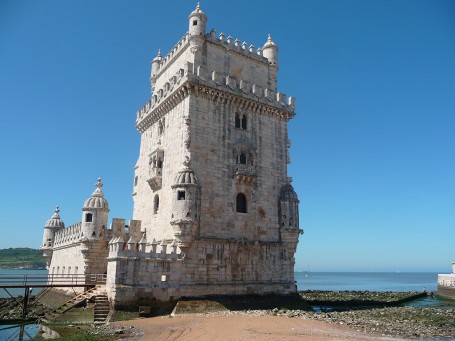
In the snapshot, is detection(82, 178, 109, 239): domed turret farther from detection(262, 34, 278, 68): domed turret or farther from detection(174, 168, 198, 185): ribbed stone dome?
detection(262, 34, 278, 68): domed turret

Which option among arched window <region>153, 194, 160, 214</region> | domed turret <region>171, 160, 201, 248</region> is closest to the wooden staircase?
domed turret <region>171, 160, 201, 248</region>

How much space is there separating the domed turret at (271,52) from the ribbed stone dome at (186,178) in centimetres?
1404

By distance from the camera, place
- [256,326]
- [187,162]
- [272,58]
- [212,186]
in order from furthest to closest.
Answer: [272,58]
[212,186]
[187,162]
[256,326]

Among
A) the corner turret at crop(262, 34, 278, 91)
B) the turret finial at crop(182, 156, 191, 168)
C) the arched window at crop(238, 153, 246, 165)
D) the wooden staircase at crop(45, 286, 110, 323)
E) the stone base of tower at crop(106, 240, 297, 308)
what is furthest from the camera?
the corner turret at crop(262, 34, 278, 91)

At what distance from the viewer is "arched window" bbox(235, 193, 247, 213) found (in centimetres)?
2952

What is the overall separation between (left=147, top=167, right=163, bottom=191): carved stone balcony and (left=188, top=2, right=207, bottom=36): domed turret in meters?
10.9

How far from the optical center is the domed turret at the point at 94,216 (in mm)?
31156

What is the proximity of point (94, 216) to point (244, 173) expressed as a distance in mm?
12460

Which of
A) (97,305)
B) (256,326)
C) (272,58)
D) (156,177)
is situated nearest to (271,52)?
(272,58)

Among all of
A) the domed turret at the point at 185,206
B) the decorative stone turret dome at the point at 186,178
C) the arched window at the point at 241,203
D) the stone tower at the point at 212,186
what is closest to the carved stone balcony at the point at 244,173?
the stone tower at the point at 212,186

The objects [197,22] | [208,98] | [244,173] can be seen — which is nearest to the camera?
[244,173]

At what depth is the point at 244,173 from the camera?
29.4 metres

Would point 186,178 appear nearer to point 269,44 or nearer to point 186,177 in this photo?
point 186,177

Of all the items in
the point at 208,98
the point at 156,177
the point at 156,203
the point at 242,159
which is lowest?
the point at 156,203
